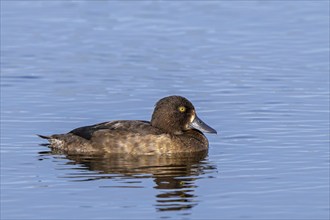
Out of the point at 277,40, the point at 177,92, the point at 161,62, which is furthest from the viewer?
the point at 277,40

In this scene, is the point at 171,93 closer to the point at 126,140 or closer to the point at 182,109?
the point at 182,109

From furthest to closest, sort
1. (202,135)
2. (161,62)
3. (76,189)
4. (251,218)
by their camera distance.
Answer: (161,62)
(202,135)
(76,189)
(251,218)

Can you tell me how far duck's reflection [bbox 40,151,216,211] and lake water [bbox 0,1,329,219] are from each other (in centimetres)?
2

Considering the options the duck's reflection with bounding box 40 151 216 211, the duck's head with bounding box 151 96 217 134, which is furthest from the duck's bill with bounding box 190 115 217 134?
the duck's reflection with bounding box 40 151 216 211

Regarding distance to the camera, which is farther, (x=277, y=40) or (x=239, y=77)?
(x=277, y=40)

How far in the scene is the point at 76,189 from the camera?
1348 centimetres

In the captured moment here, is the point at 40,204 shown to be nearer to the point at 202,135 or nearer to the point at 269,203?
the point at 269,203

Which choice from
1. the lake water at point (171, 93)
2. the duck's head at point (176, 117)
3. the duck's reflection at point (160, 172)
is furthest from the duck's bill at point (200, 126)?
the duck's reflection at point (160, 172)

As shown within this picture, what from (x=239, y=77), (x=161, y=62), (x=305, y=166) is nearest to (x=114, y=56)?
(x=161, y=62)

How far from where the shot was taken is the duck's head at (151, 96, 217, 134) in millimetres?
16587

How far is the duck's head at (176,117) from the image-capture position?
16587 millimetres

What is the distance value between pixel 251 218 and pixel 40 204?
239 cm

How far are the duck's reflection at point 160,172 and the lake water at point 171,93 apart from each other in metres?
0.02

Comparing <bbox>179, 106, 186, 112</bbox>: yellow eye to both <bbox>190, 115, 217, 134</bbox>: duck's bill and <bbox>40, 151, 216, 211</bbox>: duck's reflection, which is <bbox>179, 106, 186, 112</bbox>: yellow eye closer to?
<bbox>190, 115, 217, 134</bbox>: duck's bill
